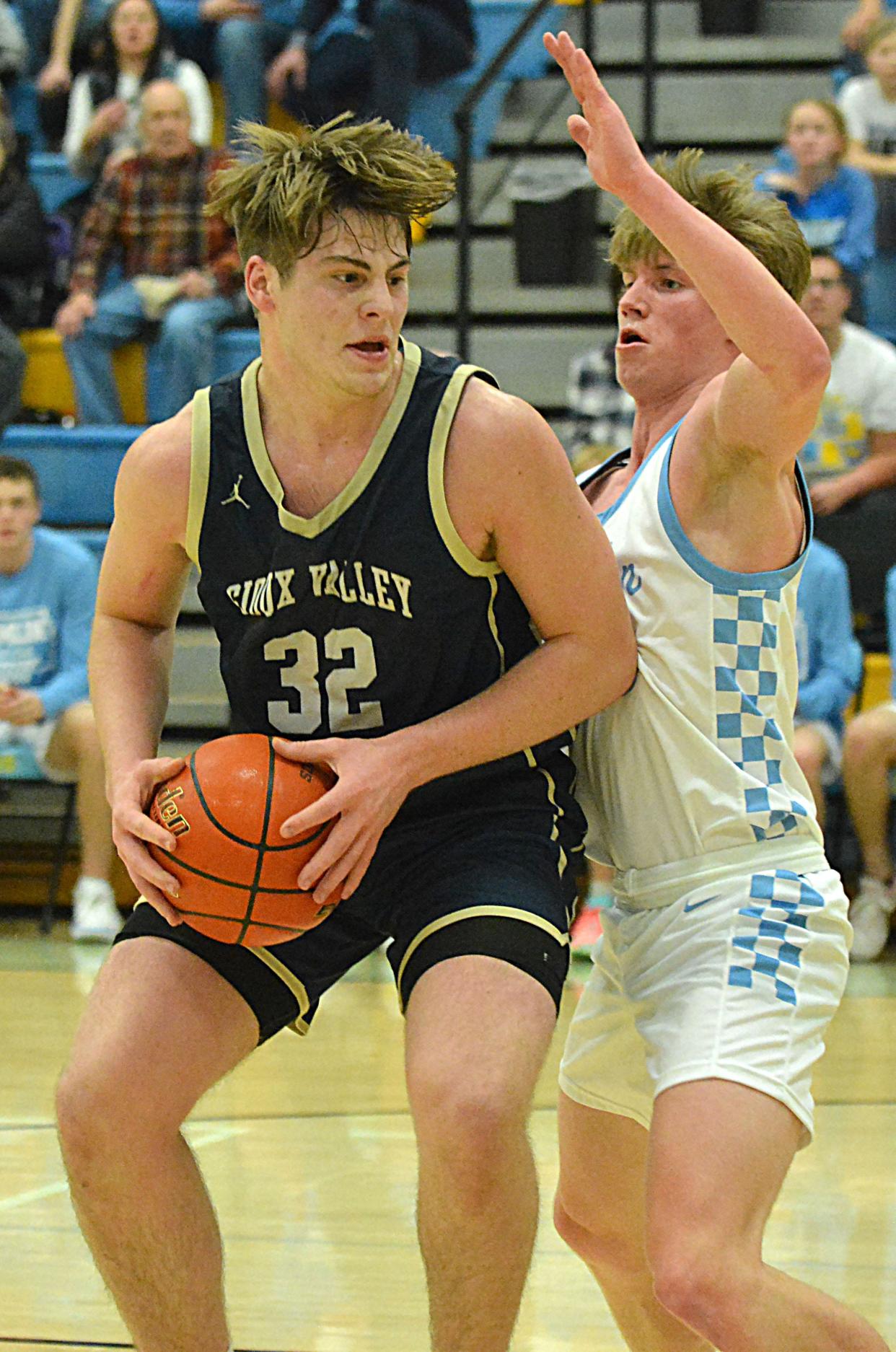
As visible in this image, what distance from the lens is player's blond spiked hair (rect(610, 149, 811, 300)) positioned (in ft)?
9.83

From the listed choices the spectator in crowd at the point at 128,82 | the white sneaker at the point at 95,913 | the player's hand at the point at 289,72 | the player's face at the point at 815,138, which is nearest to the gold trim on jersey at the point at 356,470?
the white sneaker at the point at 95,913

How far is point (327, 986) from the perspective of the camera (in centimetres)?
306

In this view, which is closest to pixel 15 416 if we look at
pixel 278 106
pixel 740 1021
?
pixel 278 106

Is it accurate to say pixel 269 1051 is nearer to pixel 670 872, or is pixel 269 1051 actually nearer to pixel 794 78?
pixel 670 872

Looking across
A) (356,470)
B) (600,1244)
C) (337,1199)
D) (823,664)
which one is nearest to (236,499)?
(356,470)

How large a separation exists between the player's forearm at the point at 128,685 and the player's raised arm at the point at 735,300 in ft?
3.48

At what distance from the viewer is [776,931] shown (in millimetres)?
2699

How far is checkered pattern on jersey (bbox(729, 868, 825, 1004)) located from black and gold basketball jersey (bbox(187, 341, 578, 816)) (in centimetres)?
45

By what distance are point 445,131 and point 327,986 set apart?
7.39 metres

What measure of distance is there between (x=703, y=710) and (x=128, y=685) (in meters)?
0.98

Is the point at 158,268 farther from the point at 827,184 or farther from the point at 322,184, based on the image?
the point at 322,184

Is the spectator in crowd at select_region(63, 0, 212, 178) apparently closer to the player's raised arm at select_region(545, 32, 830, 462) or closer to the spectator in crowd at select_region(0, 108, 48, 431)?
the spectator in crowd at select_region(0, 108, 48, 431)

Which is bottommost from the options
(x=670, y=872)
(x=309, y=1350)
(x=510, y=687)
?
(x=309, y=1350)

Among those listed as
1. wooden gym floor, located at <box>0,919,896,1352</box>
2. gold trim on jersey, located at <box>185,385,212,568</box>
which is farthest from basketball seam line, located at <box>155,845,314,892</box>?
wooden gym floor, located at <box>0,919,896,1352</box>
